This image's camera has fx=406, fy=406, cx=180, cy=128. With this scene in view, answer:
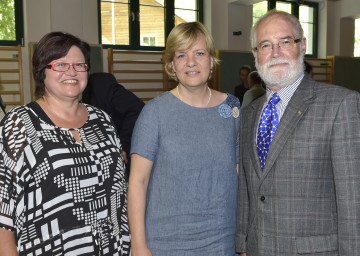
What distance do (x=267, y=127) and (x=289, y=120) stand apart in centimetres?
12

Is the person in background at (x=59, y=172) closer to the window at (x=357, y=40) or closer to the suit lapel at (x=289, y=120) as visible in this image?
the suit lapel at (x=289, y=120)

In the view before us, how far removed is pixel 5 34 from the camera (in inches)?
249

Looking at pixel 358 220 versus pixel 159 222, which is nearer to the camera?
pixel 358 220

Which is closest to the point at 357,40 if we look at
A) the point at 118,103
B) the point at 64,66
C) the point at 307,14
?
the point at 307,14

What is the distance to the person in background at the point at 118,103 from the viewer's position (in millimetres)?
2222

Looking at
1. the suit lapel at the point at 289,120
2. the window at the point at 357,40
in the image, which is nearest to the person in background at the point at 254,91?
the suit lapel at the point at 289,120

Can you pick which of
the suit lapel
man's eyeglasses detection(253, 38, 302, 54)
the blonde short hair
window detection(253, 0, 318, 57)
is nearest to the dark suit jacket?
the suit lapel

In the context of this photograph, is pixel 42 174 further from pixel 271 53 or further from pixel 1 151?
pixel 271 53

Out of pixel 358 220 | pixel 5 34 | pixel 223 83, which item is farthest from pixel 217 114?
pixel 223 83

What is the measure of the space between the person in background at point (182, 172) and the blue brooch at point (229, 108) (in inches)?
3.1

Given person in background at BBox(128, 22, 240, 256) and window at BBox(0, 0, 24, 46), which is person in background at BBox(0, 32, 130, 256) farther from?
window at BBox(0, 0, 24, 46)

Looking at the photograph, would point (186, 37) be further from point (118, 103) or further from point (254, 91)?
point (254, 91)

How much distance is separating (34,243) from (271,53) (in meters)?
1.16

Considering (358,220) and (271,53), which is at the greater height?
(271,53)
